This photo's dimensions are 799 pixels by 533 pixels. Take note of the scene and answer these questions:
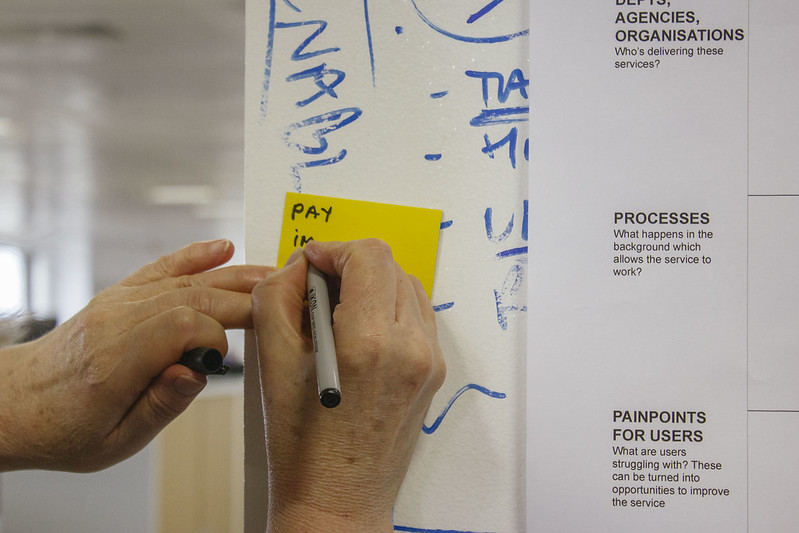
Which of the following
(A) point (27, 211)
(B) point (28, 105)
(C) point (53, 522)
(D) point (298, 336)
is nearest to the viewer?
(D) point (298, 336)

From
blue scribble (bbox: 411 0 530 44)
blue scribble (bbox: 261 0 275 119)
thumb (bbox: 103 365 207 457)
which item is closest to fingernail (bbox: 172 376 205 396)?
thumb (bbox: 103 365 207 457)

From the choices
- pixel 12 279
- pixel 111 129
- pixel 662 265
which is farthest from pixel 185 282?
pixel 12 279

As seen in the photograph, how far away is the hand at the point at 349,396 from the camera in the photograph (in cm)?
35

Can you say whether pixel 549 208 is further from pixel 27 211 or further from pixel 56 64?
pixel 27 211

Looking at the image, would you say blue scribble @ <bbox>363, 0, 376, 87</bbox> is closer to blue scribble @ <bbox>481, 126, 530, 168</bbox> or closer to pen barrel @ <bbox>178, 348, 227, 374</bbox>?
blue scribble @ <bbox>481, 126, 530, 168</bbox>

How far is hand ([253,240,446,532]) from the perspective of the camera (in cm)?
35

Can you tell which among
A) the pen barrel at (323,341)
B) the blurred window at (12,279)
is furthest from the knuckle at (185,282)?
the blurred window at (12,279)

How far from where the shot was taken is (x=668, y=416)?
427mm

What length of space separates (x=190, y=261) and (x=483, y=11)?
0.32 metres

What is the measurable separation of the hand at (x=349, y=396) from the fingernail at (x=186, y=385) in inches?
2.0

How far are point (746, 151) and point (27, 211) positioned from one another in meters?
3.81

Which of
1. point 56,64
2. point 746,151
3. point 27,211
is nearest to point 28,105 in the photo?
point 56,64

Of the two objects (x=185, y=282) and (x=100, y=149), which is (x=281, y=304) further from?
(x=100, y=149)

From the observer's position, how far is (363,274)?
366mm
